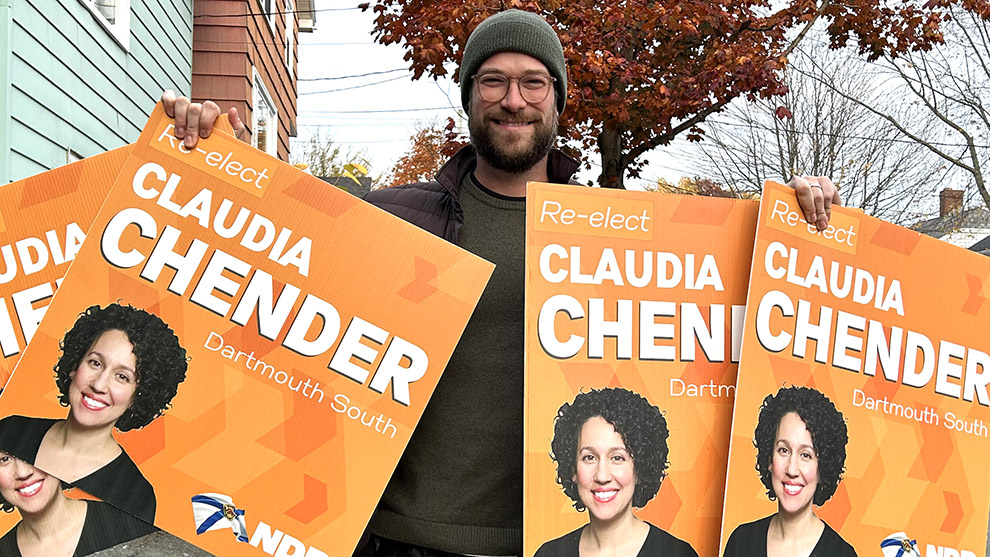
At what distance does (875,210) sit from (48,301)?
1921 centimetres

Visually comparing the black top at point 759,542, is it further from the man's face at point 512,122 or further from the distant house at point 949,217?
the distant house at point 949,217

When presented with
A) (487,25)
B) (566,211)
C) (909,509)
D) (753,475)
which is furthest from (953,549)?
(487,25)

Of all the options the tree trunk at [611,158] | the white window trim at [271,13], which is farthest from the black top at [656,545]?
the white window trim at [271,13]

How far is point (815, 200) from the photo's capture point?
1.95m

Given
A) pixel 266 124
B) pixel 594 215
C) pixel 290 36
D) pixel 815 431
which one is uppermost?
pixel 290 36

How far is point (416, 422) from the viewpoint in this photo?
6.03 ft

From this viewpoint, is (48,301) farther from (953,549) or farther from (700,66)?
(700,66)

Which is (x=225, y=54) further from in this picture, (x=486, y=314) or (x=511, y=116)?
(x=486, y=314)

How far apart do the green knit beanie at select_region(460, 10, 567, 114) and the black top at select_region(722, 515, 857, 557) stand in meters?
1.06

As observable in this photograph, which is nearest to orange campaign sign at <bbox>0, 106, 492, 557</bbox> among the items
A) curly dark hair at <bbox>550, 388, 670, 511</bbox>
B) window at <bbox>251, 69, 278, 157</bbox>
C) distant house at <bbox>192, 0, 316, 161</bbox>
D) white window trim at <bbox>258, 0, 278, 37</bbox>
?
curly dark hair at <bbox>550, 388, 670, 511</bbox>

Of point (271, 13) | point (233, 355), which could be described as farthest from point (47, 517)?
point (271, 13)

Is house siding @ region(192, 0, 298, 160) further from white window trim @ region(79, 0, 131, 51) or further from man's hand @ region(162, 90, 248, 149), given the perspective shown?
man's hand @ region(162, 90, 248, 149)

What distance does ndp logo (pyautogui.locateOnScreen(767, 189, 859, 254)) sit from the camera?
1.93 meters

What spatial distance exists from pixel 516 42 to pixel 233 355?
35.9 inches
